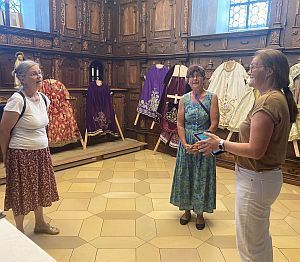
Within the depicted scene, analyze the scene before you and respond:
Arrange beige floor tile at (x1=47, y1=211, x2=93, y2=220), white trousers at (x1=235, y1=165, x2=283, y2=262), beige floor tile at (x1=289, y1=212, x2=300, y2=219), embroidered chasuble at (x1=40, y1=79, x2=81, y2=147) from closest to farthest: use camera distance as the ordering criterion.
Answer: white trousers at (x1=235, y1=165, x2=283, y2=262) → beige floor tile at (x1=47, y1=211, x2=93, y2=220) → beige floor tile at (x1=289, y1=212, x2=300, y2=219) → embroidered chasuble at (x1=40, y1=79, x2=81, y2=147)

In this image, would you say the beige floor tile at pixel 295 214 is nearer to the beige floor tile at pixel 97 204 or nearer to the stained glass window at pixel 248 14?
the beige floor tile at pixel 97 204

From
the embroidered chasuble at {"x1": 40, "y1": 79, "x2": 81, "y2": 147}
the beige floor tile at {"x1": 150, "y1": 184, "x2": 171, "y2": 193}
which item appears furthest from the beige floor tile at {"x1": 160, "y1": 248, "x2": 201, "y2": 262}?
the embroidered chasuble at {"x1": 40, "y1": 79, "x2": 81, "y2": 147}

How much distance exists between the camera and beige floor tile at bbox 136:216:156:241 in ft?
7.99

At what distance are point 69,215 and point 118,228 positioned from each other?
1.80 feet

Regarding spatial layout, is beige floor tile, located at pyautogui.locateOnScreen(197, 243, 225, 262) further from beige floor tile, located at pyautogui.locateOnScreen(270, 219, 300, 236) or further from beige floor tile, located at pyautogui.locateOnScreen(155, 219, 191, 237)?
beige floor tile, located at pyautogui.locateOnScreen(270, 219, 300, 236)

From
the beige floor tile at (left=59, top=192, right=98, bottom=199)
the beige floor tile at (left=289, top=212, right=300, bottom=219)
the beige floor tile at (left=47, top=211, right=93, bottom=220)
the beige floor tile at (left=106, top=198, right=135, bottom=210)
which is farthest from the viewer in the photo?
the beige floor tile at (left=59, top=192, right=98, bottom=199)

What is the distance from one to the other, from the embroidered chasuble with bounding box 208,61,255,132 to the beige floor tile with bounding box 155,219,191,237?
1899 millimetres

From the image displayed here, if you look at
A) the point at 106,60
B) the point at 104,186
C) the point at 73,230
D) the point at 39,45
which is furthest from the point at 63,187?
the point at 106,60

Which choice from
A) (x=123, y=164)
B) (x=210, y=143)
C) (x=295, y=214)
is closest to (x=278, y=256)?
(x=295, y=214)

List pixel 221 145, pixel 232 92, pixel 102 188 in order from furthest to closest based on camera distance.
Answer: pixel 232 92, pixel 102 188, pixel 221 145

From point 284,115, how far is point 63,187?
285 centimetres

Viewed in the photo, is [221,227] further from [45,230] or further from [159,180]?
[45,230]

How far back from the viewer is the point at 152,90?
202 inches

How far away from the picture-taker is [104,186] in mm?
3559
